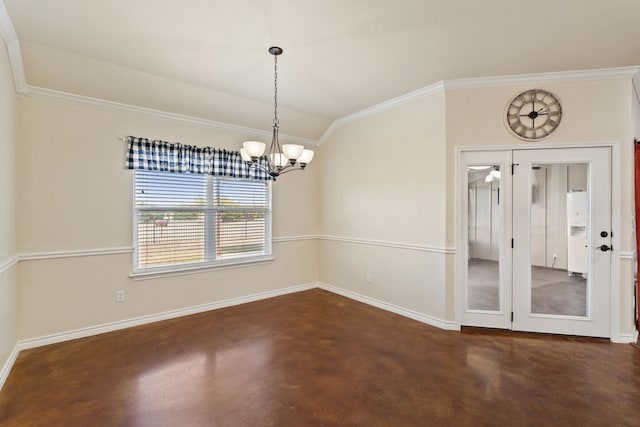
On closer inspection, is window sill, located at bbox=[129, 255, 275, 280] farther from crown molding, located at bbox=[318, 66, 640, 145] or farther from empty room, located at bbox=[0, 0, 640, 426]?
crown molding, located at bbox=[318, 66, 640, 145]

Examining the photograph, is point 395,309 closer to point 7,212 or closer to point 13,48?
point 7,212

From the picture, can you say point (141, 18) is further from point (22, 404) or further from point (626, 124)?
point (626, 124)

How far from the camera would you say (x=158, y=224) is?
385 centimetres

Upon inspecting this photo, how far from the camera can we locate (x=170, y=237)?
13.0 ft

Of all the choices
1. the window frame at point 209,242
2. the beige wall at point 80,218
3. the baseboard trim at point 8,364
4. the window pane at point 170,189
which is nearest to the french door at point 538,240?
the window frame at point 209,242

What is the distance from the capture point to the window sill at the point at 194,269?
147 inches

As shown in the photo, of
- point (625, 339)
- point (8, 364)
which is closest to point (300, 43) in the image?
point (8, 364)

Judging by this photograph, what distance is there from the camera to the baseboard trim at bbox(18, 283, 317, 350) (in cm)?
309

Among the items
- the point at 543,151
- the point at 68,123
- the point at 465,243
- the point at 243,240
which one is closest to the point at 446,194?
the point at 465,243

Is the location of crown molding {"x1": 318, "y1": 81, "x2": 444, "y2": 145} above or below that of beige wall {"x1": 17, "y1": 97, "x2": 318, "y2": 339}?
above

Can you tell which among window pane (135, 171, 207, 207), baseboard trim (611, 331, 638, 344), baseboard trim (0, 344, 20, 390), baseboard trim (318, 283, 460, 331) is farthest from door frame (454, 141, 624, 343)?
baseboard trim (0, 344, 20, 390)

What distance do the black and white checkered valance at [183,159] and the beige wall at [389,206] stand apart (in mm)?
1503

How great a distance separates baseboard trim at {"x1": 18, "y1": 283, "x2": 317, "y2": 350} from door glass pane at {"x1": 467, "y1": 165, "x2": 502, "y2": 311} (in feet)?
9.38

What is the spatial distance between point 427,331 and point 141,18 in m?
4.07
